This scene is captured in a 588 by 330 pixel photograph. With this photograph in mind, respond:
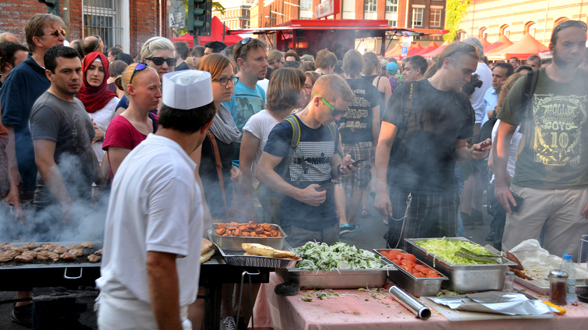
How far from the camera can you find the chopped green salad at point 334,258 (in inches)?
113

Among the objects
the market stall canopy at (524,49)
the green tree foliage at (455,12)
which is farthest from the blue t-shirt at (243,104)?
the green tree foliage at (455,12)

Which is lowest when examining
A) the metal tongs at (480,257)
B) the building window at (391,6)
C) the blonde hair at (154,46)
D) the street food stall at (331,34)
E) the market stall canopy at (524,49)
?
the metal tongs at (480,257)

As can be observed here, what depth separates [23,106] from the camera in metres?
4.10

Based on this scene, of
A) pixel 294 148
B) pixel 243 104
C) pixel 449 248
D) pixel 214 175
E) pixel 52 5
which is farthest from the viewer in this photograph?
pixel 52 5

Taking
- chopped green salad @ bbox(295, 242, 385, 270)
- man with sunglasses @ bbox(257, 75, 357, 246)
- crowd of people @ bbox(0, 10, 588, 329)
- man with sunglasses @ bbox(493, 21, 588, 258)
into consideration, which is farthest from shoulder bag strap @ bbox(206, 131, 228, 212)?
man with sunglasses @ bbox(493, 21, 588, 258)

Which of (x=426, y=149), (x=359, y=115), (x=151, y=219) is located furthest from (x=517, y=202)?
(x=151, y=219)

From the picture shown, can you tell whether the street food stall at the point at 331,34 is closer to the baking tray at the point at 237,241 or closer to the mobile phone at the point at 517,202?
the mobile phone at the point at 517,202

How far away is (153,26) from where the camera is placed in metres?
14.9

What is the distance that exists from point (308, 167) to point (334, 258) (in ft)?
2.89

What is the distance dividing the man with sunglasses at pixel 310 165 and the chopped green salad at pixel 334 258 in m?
0.47

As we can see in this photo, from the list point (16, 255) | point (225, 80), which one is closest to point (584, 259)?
point (225, 80)

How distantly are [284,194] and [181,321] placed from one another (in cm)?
183

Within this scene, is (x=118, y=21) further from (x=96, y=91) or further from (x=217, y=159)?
(x=217, y=159)

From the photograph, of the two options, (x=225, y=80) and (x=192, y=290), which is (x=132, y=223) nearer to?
(x=192, y=290)
